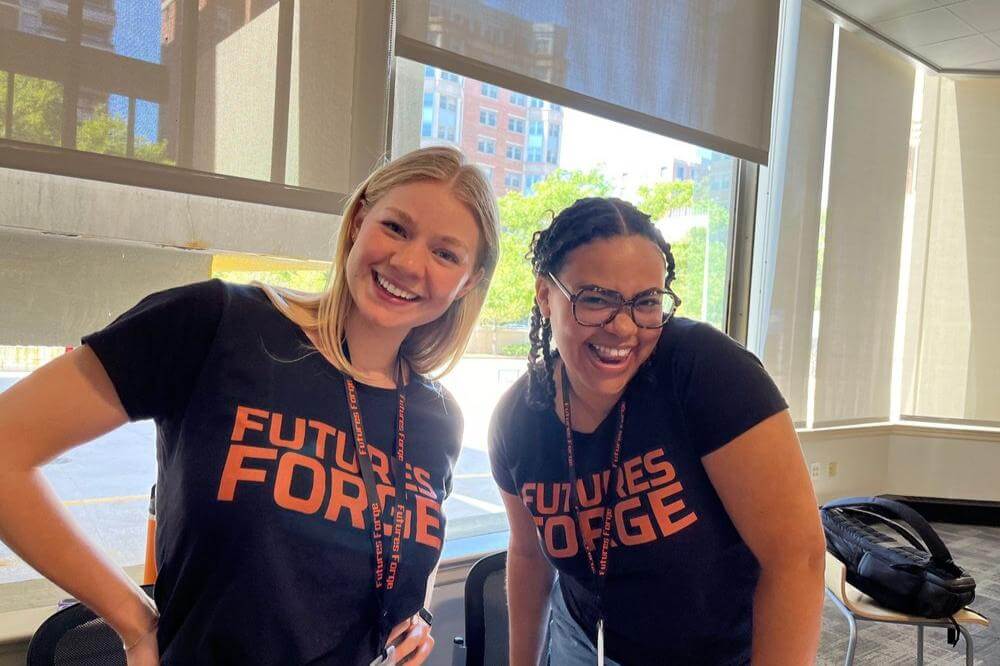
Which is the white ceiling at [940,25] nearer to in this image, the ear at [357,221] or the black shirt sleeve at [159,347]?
the ear at [357,221]

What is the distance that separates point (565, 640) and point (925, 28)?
470 centimetres

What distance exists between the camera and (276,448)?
923mm

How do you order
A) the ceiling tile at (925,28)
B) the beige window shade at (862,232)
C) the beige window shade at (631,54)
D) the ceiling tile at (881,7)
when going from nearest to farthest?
the beige window shade at (631,54), the ceiling tile at (881,7), the ceiling tile at (925,28), the beige window shade at (862,232)

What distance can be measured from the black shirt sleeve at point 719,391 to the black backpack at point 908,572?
52.8 inches

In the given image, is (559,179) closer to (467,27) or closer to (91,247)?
(467,27)

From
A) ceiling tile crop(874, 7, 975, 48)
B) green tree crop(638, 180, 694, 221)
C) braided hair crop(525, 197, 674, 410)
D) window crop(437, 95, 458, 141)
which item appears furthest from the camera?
ceiling tile crop(874, 7, 975, 48)

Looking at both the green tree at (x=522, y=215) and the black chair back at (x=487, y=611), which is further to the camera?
the green tree at (x=522, y=215)

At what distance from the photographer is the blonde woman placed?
2.84 feet

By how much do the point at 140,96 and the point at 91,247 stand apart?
414mm

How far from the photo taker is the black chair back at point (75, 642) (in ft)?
3.61

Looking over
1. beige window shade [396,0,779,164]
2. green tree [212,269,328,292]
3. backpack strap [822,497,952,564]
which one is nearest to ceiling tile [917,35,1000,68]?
beige window shade [396,0,779,164]

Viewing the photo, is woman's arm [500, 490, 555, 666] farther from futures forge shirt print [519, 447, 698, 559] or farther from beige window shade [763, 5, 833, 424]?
beige window shade [763, 5, 833, 424]

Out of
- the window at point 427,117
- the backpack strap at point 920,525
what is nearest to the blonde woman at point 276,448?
the window at point 427,117

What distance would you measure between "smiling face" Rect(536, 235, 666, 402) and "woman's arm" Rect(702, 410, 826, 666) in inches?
8.1
